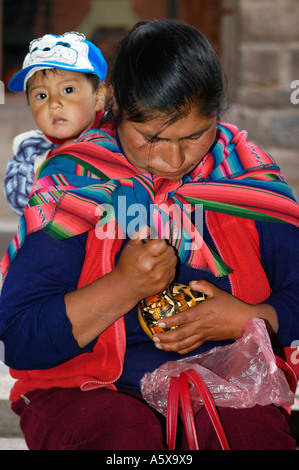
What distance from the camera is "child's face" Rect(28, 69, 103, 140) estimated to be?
102 inches

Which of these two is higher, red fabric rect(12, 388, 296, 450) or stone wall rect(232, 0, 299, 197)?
stone wall rect(232, 0, 299, 197)

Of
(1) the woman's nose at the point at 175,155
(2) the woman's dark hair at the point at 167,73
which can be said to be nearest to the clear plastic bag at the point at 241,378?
(1) the woman's nose at the point at 175,155

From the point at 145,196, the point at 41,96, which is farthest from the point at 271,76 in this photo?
the point at 145,196

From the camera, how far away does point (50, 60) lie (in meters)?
2.56

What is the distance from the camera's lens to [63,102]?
2588mm

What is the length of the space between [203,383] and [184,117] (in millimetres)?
719

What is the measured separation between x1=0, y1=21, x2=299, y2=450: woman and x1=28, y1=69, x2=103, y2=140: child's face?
19.0 inches

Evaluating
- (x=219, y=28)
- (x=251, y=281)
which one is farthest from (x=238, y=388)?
(x=219, y=28)

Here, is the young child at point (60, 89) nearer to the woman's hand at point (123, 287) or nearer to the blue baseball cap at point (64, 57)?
the blue baseball cap at point (64, 57)

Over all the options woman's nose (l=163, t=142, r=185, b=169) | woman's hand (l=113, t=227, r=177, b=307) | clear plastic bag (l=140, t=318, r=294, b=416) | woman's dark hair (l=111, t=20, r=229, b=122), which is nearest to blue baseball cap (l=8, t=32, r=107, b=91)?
woman's dark hair (l=111, t=20, r=229, b=122)

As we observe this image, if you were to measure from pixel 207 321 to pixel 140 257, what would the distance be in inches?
11.6

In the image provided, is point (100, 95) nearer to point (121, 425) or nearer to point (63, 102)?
point (63, 102)

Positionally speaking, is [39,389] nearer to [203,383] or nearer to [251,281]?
[203,383]

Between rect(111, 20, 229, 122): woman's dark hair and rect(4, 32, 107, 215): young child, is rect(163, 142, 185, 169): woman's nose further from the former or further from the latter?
rect(4, 32, 107, 215): young child
